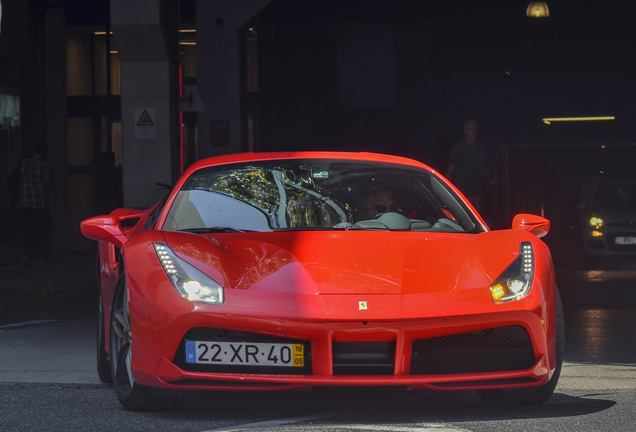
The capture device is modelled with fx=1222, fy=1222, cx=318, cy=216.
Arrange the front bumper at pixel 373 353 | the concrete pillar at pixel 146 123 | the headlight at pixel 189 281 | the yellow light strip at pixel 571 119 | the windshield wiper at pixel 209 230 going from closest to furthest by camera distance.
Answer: the front bumper at pixel 373 353, the headlight at pixel 189 281, the windshield wiper at pixel 209 230, the concrete pillar at pixel 146 123, the yellow light strip at pixel 571 119

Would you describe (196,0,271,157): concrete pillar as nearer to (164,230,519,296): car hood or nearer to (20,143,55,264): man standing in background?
(20,143,55,264): man standing in background

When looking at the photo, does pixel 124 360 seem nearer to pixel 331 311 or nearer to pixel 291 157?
pixel 331 311

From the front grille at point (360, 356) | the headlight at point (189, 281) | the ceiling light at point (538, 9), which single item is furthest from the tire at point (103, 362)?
the ceiling light at point (538, 9)

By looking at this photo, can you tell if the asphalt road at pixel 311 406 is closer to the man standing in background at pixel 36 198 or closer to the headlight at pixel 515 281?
the headlight at pixel 515 281

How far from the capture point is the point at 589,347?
7.76 m

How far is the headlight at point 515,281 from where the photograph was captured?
4973 mm

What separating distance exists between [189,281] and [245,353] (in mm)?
386

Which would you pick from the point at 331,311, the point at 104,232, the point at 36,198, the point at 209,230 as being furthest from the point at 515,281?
the point at 36,198

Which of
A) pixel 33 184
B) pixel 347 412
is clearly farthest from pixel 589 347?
pixel 33 184

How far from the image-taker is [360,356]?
4.79 metres

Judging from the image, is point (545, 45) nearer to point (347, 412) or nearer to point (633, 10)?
point (633, 10)

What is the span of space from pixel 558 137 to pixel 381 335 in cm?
1937

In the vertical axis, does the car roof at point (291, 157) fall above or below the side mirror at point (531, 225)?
above

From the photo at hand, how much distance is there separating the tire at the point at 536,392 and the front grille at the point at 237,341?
1036mm
